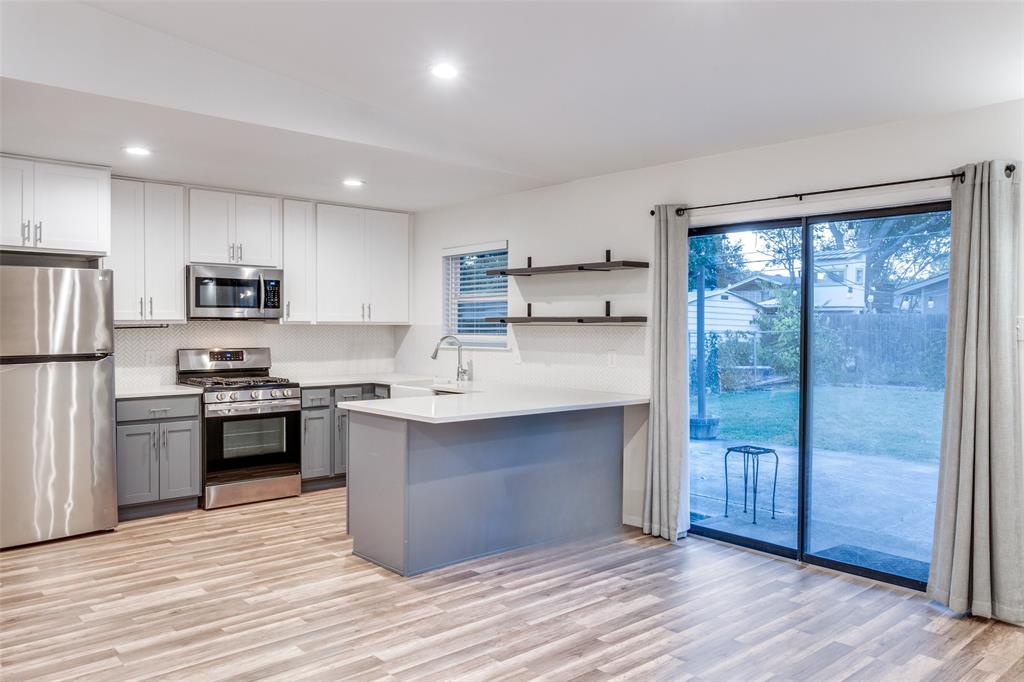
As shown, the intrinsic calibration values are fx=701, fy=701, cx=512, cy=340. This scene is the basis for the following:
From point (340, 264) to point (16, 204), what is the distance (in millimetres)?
2450

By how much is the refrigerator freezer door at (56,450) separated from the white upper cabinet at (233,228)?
4.03ft

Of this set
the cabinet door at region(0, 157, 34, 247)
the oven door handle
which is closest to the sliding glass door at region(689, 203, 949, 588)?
the oven door handle

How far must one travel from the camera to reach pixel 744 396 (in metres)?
4.44

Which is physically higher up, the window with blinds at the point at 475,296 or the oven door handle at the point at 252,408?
the window with blinds at the point at 475,296

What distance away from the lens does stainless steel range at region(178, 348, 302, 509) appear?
5.12 metres

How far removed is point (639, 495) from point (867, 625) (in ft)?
5.90

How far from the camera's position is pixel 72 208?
442 cm

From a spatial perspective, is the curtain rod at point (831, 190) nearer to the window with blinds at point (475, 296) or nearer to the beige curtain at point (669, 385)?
the beige curtain at point (669, 385)

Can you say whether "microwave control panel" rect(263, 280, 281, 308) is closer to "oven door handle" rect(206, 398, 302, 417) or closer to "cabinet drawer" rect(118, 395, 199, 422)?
"oven door handle" rect(206, 398, 302, 417)

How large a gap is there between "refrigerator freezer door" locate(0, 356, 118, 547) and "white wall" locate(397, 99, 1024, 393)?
278 centimetres

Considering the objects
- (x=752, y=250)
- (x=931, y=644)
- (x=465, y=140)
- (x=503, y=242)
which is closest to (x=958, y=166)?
(x=752, y=250)

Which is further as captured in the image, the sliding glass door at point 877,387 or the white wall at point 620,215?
the sliding glass door at point 877,387

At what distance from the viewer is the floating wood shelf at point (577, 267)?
4656 mm

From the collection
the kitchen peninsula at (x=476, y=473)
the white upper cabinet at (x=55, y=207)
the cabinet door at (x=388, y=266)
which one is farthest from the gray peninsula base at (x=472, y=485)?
the cabinet door at (x=388, y=266)
